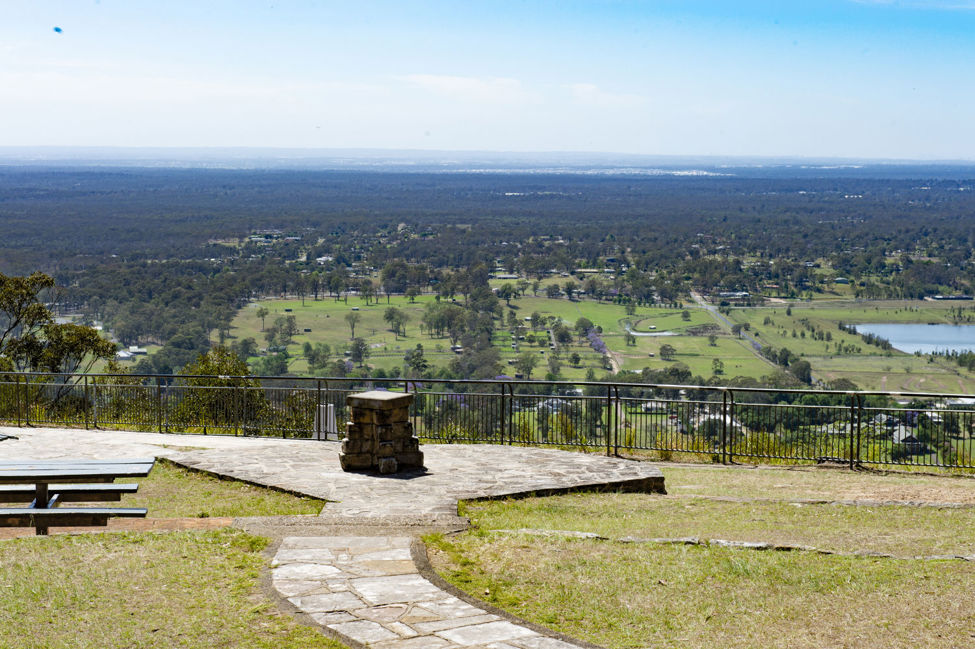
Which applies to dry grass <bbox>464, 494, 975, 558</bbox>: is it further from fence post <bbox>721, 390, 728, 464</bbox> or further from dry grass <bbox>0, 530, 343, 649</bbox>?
fence post <bbox>721, 390, 728, 464</bbox>

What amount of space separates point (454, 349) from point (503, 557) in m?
85.3

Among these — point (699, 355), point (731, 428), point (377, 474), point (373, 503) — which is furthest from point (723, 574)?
point (699, 355)

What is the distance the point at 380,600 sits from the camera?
717 cm

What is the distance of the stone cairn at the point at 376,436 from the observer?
11.9m

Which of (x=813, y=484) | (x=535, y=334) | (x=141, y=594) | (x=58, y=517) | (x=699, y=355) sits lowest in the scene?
(x=699, y=355)

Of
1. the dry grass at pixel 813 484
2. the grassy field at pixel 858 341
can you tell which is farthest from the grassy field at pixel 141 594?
the grassy field at pixel 858 341

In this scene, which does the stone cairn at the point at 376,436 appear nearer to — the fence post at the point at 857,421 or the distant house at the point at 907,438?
the fence post at the point at 857,421

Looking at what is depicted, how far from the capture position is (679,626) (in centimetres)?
662

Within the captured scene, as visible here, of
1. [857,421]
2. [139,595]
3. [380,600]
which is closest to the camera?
[139,595]

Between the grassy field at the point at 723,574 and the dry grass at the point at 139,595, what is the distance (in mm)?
1592

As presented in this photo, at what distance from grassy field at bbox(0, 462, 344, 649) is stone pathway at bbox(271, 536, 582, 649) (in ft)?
0.79

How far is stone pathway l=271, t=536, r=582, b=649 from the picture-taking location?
6418 mm

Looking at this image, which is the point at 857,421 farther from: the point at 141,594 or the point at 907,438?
the point at 141,594

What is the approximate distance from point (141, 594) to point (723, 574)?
4226 millimetres
